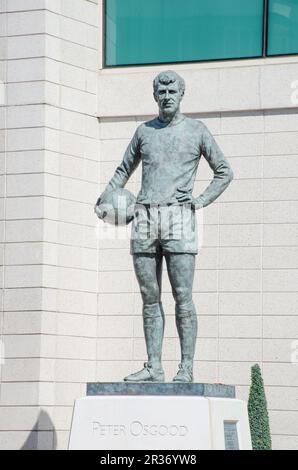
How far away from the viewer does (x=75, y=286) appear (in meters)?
16.7

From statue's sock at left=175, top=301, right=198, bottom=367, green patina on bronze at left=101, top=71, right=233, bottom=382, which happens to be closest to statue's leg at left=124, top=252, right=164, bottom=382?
green patina on bronze at left=101, top=71, right=233, bottom=382

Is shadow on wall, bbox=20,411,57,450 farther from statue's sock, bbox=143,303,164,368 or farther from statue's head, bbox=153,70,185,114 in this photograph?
statue's head, bbox=153,70,185,114

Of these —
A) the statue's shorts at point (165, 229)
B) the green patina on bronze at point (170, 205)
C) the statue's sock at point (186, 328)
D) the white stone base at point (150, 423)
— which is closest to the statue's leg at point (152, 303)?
the green patina on bronze at point (170, 205)

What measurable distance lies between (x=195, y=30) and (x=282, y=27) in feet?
3.77

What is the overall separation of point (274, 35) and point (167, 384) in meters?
6.80

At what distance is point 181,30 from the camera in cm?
1748

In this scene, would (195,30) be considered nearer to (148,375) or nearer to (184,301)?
(184,301)

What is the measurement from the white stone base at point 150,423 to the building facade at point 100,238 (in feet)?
14.7

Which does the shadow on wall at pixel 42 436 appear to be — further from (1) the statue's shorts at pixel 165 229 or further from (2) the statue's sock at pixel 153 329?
(1) the statue's shorts at pixel 165 229

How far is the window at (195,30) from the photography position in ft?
56.0

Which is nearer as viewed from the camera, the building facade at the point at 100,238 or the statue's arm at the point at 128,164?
the statue's arm at the point at 128,164

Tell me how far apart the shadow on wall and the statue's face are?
5241 mm

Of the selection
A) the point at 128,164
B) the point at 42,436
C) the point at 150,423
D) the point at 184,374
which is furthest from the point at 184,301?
the point at 42,436

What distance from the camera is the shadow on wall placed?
15.9 m
